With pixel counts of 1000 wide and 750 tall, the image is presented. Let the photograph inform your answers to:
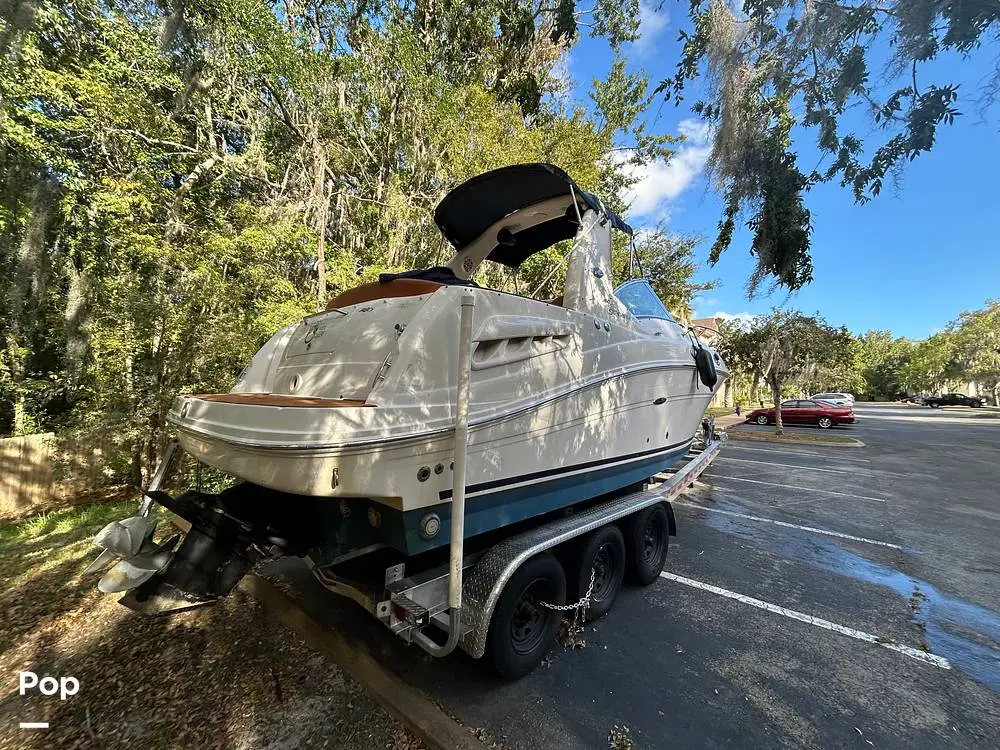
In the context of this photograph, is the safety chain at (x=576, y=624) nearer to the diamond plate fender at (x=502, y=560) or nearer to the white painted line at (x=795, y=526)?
the diamond plate fender at (x=502, y=560)

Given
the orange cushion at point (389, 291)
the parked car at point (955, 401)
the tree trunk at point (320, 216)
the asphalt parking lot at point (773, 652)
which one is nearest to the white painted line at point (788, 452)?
the asphalt parking lot at point (773, 652)

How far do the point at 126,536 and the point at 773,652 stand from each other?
14.5 feet

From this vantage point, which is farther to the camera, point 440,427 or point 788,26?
point 788,26

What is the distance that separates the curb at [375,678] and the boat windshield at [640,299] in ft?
11.1

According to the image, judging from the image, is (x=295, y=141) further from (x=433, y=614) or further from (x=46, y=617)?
(x=433, y=614)

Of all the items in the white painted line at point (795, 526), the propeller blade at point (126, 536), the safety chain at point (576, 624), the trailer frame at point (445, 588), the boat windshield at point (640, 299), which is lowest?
the white painted line at point (795, 526)

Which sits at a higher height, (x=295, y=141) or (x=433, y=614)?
(x=295, y=141)

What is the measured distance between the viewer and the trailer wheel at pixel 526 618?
8.41ft

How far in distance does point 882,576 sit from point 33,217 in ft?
42.8

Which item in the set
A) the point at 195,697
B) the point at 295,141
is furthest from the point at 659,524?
the point at 295,141

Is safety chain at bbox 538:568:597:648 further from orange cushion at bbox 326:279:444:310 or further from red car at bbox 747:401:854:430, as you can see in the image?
red car at bbox 747:401:854:430

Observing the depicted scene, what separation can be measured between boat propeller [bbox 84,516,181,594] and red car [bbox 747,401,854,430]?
2385 centimetres

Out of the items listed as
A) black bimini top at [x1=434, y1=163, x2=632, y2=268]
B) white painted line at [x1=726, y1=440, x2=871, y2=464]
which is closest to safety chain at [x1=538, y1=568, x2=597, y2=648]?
black bimini top at [x1=434, y1=163, x2=632, y2=268]

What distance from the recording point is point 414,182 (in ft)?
33.3
